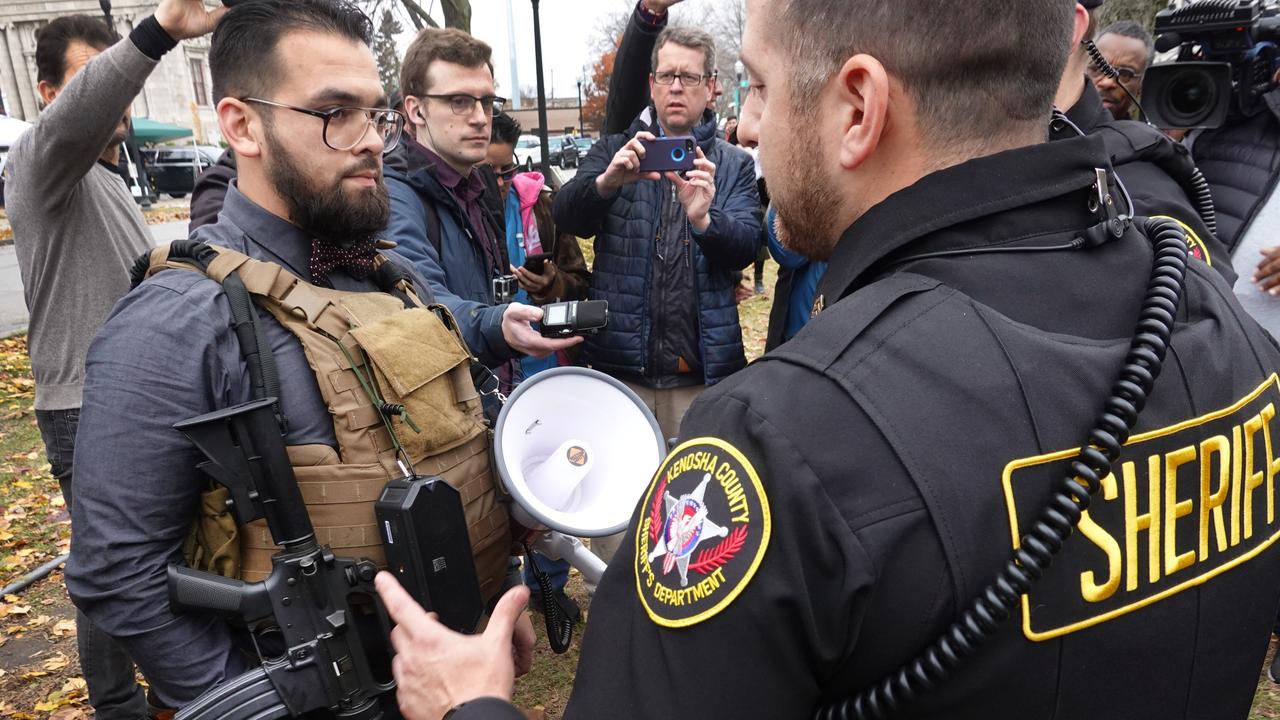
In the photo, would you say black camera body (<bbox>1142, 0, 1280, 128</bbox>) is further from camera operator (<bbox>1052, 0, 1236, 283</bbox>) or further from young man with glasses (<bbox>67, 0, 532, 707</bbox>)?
young man with glasses (<bbox>67, 0, 532, 707</bbox>)

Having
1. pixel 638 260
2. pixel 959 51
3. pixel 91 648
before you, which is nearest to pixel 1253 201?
pixel 638 260

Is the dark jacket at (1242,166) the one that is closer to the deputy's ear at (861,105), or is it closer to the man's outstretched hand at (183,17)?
the deputy's ear at (861,105)

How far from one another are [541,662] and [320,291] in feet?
7.96

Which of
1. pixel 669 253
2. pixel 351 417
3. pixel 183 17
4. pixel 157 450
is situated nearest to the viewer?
pixel 157 450

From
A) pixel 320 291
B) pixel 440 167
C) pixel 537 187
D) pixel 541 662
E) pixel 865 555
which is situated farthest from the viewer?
pixel 537 187

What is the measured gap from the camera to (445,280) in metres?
3.30

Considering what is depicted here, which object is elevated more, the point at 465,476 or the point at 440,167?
the point at 440,167

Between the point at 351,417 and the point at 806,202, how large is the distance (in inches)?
44.0

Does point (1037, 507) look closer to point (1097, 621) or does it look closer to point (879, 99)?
point (1097, 621)

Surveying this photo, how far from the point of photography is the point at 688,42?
13.0 ft

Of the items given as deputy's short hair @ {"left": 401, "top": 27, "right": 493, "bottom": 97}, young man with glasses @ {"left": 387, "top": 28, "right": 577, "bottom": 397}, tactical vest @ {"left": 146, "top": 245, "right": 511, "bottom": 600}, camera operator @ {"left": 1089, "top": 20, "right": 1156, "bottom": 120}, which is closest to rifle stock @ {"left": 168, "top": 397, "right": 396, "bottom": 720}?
tactical vest @ {"left": 146, "top": 245, "right": 511, "bottom": 600}

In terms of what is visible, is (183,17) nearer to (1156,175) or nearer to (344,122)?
(344,122)

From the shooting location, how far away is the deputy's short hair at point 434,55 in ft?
12.0

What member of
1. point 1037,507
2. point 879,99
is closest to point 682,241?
point 879,99
